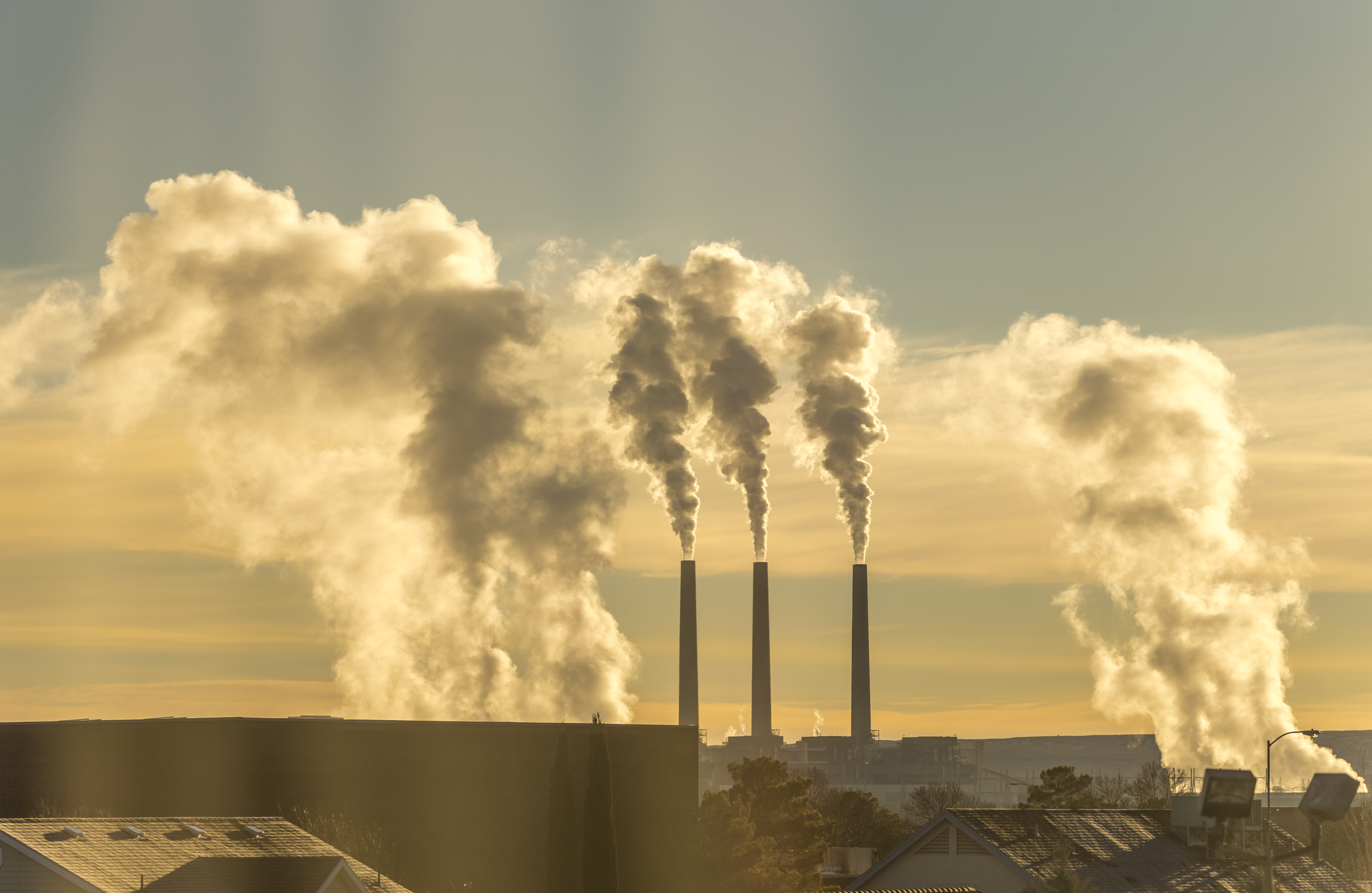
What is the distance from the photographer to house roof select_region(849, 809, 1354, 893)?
142ft

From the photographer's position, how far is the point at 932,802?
388ft

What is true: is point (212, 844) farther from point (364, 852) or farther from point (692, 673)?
point (692, 673)

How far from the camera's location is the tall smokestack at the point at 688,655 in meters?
95.9

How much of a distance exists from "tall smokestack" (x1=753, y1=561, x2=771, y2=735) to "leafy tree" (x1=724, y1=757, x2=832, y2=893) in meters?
43.8

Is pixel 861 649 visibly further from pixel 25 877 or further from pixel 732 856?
pixel 25 877

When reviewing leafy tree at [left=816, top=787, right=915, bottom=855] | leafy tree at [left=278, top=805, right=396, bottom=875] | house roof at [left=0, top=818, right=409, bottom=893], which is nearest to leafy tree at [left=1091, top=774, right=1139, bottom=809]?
leafy tree at [left=816, top=787, right=915, bottom=855]

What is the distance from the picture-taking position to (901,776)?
145375 millimetres

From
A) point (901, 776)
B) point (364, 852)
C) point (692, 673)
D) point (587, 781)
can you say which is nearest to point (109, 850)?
point (364, 852)

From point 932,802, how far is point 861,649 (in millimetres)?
20530

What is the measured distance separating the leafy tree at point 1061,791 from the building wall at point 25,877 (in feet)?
187

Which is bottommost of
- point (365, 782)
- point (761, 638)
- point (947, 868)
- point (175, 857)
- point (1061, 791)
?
point (175, 857)

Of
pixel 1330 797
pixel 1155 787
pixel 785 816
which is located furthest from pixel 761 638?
pixel 1330 797

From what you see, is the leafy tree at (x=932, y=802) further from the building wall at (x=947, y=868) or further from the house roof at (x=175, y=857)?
the house roof at (x=175, y=857)

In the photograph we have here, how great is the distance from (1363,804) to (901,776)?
65016 millimetres
